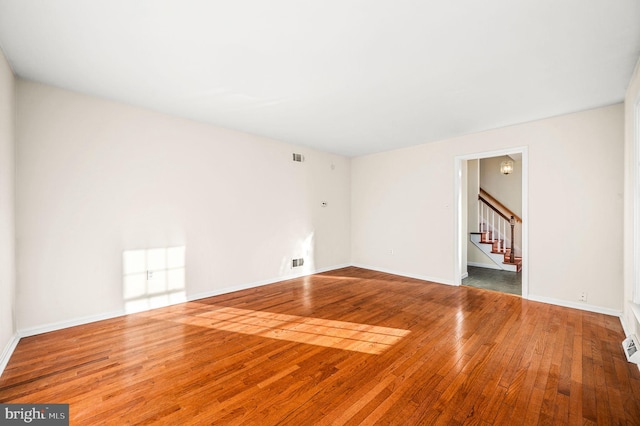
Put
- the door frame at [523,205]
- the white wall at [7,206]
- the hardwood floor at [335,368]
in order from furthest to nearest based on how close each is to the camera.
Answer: the door frame at [523,205], the white wall at [7,206], the hardwood floor at [335,368]

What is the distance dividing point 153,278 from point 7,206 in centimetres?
165

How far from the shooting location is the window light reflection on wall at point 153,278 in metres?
3.52

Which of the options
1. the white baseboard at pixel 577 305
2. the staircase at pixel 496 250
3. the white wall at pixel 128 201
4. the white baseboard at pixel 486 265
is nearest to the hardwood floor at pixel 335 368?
the white baseboard at pixel 577 305

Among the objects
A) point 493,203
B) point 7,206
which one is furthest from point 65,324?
point 493,203

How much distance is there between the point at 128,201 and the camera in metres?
3.53

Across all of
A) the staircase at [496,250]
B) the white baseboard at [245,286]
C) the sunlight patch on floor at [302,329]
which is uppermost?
the staircase at [496,250]

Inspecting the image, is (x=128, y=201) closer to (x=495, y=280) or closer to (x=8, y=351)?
(x=8, y=351)

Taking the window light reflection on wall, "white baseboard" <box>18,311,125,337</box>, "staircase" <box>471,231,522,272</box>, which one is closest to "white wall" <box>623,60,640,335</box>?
"staircase" <box>471,231,522,272</box>

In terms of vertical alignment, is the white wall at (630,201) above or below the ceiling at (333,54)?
below

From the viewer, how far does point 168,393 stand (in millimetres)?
1969

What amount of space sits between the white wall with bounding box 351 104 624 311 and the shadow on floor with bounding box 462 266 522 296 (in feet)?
1.98

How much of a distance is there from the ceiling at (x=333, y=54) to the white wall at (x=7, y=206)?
30 cm

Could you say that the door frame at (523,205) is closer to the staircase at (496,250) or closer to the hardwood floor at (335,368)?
the hardwood floor at (335,368)

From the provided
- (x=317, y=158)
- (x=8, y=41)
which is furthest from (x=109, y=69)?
(x=317, y=158)
